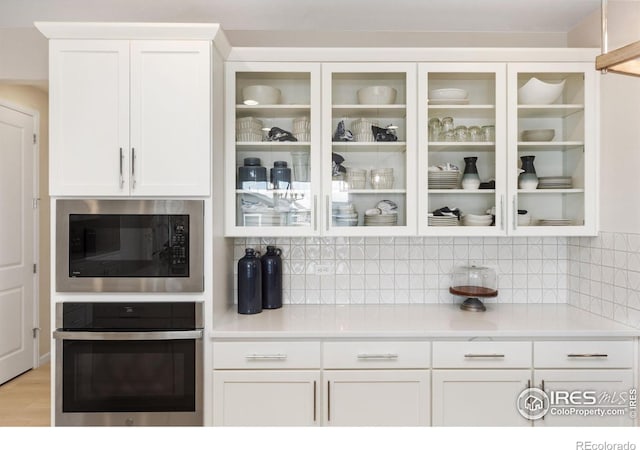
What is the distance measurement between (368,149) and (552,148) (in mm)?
1055

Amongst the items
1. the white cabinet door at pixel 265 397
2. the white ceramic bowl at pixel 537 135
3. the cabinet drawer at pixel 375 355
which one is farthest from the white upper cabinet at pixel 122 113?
the white ceramic bowl at pixel 537 135

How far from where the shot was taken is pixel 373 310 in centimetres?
249

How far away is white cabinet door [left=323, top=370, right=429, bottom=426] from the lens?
2.05 meters

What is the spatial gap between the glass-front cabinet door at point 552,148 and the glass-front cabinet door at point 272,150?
3.62 ft

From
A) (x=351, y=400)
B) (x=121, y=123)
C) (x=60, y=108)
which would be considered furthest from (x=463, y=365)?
(x=60, y=108)

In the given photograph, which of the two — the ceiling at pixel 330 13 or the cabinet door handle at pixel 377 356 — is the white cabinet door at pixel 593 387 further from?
the ceiling at pixel 330 13

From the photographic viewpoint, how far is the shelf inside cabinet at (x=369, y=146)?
237 centimetres

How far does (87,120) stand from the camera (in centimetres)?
204

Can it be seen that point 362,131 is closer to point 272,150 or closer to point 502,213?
point 272,150

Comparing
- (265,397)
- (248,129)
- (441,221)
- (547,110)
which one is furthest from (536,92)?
(265,397)

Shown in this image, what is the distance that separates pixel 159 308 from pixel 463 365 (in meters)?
1.50

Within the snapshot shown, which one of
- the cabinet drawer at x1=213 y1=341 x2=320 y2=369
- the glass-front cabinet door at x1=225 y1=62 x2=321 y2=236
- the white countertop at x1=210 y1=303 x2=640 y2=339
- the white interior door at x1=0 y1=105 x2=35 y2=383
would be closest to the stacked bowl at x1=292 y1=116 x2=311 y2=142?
the glass-front cabinet door at x1=225 y1=62 x2=321 y2=236

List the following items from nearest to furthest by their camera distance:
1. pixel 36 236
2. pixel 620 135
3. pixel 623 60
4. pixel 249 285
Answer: pixel 623 60 → pixel 620 135 → pixel 249 285 → pixel 36 236

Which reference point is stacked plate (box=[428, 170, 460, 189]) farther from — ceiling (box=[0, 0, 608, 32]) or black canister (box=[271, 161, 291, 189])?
ceiling (box=[0, 0, 608, 32])
